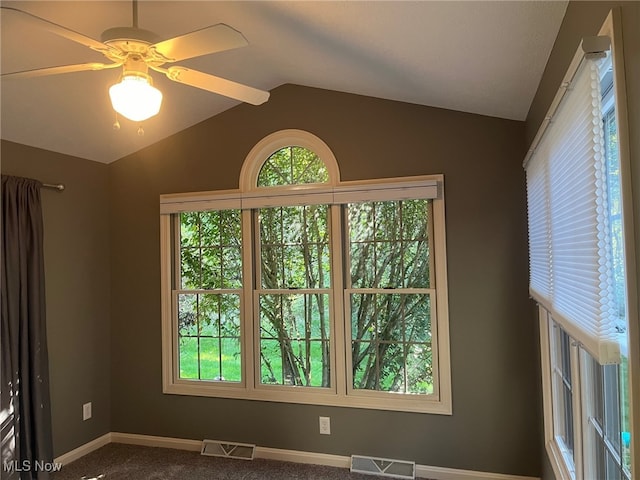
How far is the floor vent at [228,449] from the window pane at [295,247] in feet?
3.97

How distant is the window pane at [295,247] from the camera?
3393 millimetres

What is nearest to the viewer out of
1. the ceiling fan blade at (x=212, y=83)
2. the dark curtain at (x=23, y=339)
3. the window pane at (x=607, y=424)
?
the window pane at (x=607, y=424)

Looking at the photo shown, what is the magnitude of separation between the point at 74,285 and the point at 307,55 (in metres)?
2.46

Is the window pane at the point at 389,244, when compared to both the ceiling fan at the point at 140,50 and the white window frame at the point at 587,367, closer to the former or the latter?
the white window frame at the point at 587,367

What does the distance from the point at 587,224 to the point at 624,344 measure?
0.32 meters

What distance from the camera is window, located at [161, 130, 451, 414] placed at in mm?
3174

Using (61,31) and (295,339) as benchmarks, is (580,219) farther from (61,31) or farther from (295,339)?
(295,339)

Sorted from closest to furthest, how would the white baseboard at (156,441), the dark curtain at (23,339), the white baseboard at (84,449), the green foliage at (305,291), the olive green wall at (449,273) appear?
the dark curtain at (23,339) < the olive green wall at (449,273) < the green foliage at (305,291) < the white baseboard at (84,449) < the white baseboard at (156,441)

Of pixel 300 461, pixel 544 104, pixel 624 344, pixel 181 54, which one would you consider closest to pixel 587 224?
pixel 624 344

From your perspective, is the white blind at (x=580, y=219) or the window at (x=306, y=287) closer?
the white blind at (x=580, y=219)

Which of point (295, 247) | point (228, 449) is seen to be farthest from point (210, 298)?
point (228, 449)

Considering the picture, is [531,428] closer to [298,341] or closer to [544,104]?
[298,341]

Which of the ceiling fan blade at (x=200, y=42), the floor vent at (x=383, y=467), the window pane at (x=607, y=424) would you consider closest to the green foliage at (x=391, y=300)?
the floor vent at (x=383, y=467)

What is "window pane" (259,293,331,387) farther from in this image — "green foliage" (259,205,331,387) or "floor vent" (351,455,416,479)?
"floor vent" (351,455,416,479)
